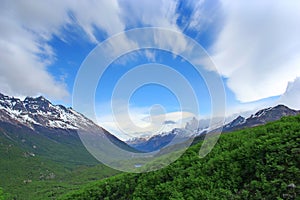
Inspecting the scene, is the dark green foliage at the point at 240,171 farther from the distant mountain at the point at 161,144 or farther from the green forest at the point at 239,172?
the distant mountain at the point at 161,144

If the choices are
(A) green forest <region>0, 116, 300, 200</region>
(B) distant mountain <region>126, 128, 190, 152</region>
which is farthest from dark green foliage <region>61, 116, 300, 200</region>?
(B) distant mountain <region>126, 128, 190, 152</region>

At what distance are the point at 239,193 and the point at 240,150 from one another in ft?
14.1

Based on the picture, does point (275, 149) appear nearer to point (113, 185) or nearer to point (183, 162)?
point (183, 162)

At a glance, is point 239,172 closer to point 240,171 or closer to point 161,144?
point 240,171

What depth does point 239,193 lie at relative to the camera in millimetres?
20484

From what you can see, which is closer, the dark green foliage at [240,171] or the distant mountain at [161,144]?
the dark green foliage at [240,171]

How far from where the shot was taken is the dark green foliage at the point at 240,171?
61.4ft

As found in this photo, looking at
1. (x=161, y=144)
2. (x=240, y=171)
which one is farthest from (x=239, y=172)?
(x=161, y=144)

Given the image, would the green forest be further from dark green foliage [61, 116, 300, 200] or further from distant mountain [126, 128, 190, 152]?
distant mountain [126, 128, 190, 152]

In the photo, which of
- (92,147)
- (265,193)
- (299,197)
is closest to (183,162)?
(265,193)

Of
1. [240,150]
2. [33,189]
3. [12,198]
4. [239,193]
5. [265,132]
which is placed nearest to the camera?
[239,193]

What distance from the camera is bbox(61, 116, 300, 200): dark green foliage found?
1872 centimetres

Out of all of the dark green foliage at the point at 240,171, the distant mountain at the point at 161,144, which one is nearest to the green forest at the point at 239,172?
the dark green foliage at the point at 240,171

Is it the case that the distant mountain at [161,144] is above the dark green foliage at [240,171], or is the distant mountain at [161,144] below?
above
